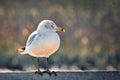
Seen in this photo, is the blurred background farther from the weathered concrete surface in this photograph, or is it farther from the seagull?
the weathered concrete surface

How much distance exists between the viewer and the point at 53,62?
8.41 metres

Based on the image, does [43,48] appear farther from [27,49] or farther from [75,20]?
[75,20]

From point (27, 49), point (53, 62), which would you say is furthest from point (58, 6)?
point (27, 49)

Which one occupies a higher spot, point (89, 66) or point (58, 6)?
point (58, 6)

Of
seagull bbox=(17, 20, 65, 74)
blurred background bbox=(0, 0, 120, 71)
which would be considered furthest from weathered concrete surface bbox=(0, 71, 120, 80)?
blurred background bbox=(0, 0, 120, 71)

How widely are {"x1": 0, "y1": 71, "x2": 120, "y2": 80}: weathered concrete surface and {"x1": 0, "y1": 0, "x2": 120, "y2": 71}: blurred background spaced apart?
2.71 m

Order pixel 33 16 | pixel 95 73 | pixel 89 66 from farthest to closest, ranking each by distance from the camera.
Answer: pixel 33 16 → pixel 89 66 → pixel 95 73

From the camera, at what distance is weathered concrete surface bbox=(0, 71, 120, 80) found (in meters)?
5.28

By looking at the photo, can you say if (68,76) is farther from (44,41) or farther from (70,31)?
(70,31)

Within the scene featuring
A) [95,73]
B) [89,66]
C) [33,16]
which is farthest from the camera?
[33,16]

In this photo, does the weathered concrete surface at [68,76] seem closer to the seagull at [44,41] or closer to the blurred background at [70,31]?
the seagull at [44,41]

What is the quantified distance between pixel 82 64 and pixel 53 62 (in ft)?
1.15

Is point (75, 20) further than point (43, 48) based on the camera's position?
Yes

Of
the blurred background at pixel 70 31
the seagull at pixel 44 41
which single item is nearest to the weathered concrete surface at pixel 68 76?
the seagull at pixel 44 41
